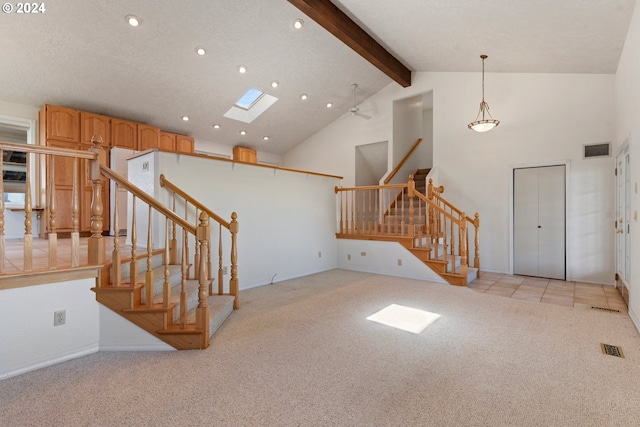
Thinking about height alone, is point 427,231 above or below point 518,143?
below

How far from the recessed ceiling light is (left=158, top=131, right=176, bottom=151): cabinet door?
263 cm

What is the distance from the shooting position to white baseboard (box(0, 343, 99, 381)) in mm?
2146

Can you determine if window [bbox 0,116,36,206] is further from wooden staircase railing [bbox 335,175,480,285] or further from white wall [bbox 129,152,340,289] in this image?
wooden staircase railing [bbox 335,175,480,285]

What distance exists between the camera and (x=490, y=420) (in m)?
1.70

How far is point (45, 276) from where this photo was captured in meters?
2.27

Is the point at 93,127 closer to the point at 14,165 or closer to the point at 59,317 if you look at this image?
the point at 14,165

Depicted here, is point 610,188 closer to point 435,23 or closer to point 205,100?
point 435,23

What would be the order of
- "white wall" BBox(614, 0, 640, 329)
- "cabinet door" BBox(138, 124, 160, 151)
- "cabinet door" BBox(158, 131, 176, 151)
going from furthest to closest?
"cabinet door" BBox(158, 131, 176, 151) < "cabinet door" BBox(138, 124, 160, 151) < "white wall" BBox(614, 0, 640, 329)

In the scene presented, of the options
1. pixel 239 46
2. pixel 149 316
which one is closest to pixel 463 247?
pixel 149 316

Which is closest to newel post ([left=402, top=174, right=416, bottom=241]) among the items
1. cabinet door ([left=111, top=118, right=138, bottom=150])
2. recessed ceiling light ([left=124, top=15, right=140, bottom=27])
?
recessed ceiling light ([left=124, top=15, right=140, bottom=27])

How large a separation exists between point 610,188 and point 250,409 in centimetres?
600

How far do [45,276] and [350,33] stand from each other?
196 inches

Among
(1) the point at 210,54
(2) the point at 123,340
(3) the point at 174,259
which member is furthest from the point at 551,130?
(2) the point at 123,340

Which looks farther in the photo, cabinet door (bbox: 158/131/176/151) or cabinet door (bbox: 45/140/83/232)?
cabinet door (bbox: 158/131/176/151)
